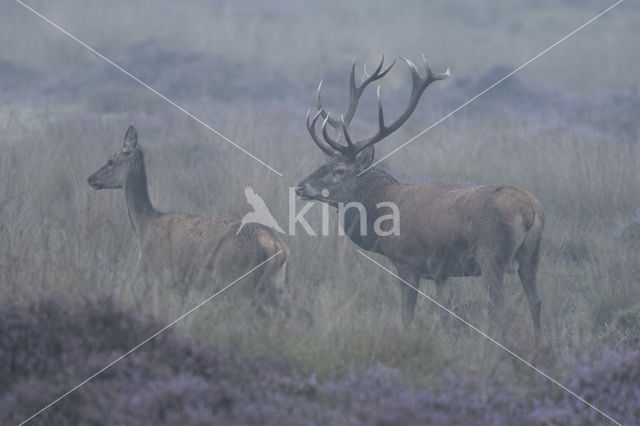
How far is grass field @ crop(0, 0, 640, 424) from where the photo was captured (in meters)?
5.12

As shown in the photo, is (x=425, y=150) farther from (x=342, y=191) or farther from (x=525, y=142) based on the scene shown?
(x=342, y=191)

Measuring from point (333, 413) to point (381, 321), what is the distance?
1.07 meters

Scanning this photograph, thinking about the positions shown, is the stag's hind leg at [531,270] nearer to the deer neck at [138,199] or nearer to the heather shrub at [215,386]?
the heather shrub at [215,386]

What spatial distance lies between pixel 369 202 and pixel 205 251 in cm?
149

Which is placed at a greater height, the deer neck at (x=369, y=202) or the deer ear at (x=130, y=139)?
the deer ear at (x=130, y=139)

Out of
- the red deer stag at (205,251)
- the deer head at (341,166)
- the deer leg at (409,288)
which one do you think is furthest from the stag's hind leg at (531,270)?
the red deer stag at (205,251)

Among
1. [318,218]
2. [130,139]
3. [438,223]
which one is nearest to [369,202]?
[438,223]

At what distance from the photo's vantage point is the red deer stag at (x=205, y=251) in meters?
6.42

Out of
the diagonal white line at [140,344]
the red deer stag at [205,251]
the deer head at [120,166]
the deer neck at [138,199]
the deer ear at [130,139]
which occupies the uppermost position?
the deer ear at [130,139]

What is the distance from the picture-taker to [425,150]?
12.6m

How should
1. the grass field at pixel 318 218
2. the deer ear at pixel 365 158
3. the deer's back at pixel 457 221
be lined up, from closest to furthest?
the grass field at pixel 318 218, the deer's back at pixel 457 221, the deer ear at pixel 365 158

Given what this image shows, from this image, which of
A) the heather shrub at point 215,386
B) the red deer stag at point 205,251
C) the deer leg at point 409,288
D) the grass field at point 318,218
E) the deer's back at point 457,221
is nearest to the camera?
the heather shrub at point 215,386

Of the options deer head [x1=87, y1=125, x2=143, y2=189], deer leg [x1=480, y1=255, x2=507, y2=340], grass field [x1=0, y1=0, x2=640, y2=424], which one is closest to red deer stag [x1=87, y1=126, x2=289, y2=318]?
grass field [x1=0, y1=0, x2=640, y2=424]

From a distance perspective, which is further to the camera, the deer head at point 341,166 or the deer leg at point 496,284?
the deer head at point 341,166
